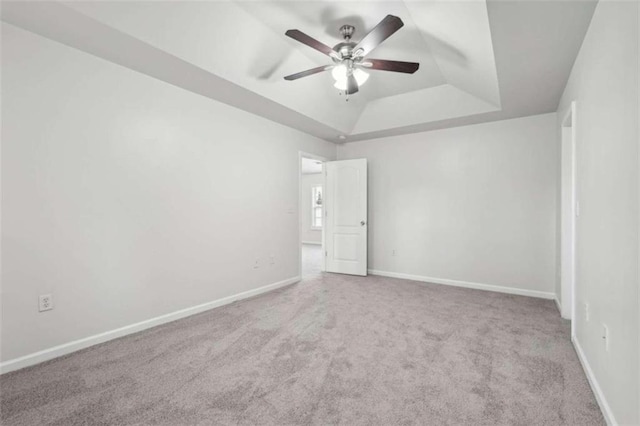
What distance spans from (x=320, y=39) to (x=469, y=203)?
314 cm

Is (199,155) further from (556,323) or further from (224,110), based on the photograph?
(556,323)

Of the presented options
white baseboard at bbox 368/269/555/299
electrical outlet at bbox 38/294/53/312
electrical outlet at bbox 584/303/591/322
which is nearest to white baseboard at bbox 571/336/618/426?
electrical outlet at bbox 584/303/591/322

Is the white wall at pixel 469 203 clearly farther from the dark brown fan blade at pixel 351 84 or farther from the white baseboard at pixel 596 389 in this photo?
the dark brown fan blade at pixel 351 84

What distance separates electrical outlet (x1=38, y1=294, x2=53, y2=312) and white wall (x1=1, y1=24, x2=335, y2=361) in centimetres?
3

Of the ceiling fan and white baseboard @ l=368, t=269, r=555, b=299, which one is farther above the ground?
the ceiling fan

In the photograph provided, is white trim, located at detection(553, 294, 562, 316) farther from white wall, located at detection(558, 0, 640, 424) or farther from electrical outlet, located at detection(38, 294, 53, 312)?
electrical outlet, located at detection(38, 294, 53, 312)

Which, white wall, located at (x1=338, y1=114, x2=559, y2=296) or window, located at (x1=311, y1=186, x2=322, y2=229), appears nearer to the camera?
white wall, located at (x1=338, y1=114, x2=559, y2=296)

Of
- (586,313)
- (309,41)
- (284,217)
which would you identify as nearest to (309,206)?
(284,217)

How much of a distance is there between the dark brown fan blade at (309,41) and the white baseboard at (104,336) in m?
2.85

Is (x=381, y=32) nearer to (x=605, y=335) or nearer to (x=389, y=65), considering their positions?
(x=389, y=65)

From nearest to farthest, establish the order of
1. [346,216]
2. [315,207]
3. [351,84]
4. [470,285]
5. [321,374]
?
[321,374], [351,84], [470,285], [346,216], [315,207]

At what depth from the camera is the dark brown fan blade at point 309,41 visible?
2228 mm

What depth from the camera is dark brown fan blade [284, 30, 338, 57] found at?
2.23 metres

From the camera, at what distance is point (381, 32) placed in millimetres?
2205
